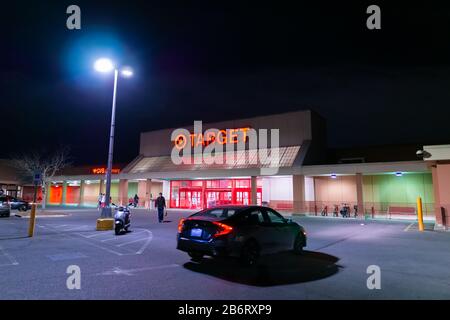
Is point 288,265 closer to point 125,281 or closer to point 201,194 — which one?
point 125,281

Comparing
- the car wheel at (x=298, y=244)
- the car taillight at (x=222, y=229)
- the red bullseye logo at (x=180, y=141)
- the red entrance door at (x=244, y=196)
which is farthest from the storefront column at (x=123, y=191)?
the car taillight at (x=222, y=229)

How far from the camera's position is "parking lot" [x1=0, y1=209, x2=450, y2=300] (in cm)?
538

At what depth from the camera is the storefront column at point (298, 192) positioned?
1156 inches

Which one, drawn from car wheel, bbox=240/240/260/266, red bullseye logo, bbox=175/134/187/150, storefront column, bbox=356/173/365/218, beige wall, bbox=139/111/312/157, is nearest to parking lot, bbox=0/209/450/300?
car wheel, bbox=240/240/260/266

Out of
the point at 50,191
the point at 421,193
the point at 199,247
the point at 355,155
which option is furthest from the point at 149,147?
the point at 199,247

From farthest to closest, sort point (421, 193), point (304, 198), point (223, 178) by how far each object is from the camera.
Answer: point (223, 178), point (304, 198), point (421, 193)

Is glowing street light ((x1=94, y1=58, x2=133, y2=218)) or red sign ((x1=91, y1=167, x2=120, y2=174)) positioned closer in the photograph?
glowing street light ((x1=94, y1=58, x2=133, y2=218))

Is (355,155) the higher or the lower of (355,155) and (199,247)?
the higher

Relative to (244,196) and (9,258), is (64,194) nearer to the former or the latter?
(244,196)

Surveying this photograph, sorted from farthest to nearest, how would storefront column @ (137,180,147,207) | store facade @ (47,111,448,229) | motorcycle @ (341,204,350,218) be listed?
storefront column @ (137,180,147,207)
store facade @ (47,111,448,229)
motorcycle @ (341,204,350,218)

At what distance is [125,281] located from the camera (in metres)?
6.07

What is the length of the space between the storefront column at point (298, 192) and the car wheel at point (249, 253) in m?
22.8

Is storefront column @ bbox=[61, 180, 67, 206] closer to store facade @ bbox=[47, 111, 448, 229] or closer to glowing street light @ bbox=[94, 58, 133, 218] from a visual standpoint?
store facade @ bbox=[47, 111, 448, 229]

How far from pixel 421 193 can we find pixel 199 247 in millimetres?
27614
